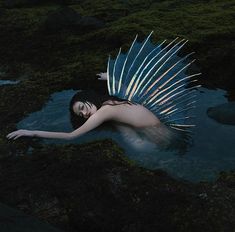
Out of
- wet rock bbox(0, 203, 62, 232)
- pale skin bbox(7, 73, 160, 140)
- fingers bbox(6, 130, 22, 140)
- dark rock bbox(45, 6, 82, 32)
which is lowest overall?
dark rock bbox(45, 6, 82, 32)

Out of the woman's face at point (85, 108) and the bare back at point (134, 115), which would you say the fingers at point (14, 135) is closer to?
the woman's face at point (85, 108)

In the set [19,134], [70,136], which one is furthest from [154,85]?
[19,134]

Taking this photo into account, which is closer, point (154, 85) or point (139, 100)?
point (139, 100)

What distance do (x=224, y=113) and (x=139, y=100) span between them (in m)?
0.77

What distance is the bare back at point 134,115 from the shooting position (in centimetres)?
443

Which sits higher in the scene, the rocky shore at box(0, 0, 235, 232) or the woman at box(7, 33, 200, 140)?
the woman at box(7, 33, 200, 140)

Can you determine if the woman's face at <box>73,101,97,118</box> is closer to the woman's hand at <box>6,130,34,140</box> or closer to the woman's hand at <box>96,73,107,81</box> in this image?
the woman's hand at <box>6,130,34,140</box>

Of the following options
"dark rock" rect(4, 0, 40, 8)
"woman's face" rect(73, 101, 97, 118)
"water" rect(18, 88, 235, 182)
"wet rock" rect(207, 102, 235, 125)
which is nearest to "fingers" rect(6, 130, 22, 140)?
"water" rect(18, 88, 235, 182)

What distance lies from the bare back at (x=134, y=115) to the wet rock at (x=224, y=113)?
1.80ft

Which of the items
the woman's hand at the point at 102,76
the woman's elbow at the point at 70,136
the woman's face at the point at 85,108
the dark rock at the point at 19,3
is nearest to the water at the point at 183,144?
the woman's elbow at the point at 70,136

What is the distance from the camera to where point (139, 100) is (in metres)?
4.61

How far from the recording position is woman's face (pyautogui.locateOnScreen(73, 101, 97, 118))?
4461mm

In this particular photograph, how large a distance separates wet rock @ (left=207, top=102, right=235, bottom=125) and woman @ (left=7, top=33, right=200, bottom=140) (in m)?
0.25

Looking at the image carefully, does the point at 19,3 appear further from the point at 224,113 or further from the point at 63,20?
the point at 224,113
